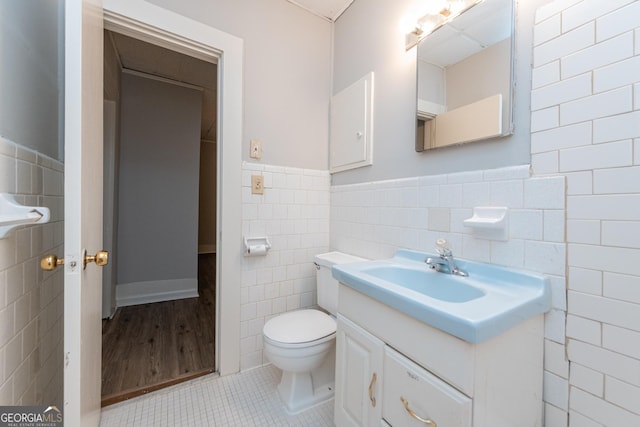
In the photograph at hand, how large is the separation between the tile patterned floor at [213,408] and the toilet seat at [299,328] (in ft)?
1.28

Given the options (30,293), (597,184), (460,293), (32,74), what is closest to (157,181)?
(32,74)

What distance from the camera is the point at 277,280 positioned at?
173 cm

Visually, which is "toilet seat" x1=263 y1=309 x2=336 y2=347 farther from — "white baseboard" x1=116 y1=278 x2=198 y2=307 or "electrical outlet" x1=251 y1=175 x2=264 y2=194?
"white baseboard" x1=116 y1=278 x2=198 y2=307

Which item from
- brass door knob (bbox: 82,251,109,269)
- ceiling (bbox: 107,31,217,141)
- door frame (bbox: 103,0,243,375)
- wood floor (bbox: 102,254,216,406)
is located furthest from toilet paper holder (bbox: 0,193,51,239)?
ceiling (bbox: 107,31,217,141)

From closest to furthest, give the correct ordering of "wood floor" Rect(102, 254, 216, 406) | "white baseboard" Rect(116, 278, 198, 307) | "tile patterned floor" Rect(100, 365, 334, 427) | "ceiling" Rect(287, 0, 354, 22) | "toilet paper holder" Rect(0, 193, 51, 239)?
1. "toilet paper holder" Rect(0, 193, 51, 239)
2. "tile patterned floor" Rect(100, 365, 334, 427)
3. "wood floor" Rect(102, 254, 216, 406)
4. "ceiling" Rect(287, 0, 354, 22)
5. "white baseboard" Rect(116, 278, 198, 307)

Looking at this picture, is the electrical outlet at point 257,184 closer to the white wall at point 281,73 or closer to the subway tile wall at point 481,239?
the white wall at point 281,73

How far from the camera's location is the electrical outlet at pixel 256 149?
1624 mm

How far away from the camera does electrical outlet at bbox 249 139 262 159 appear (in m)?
1.62

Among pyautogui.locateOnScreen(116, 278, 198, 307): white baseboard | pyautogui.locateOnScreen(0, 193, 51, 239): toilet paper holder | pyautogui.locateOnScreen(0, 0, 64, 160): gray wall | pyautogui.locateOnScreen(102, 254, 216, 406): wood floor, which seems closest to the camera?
pyautogui.locateOnScreen(0, 193, 51, 239): toilet paper holder

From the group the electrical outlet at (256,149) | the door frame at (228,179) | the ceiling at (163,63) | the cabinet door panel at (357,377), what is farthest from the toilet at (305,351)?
the ceiling at (163,63)

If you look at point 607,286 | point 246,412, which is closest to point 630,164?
point 607,286

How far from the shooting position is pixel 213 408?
1.31 meters

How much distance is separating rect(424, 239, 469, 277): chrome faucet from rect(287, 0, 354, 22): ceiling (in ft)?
5.74

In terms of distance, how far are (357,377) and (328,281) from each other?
25.3 inches
